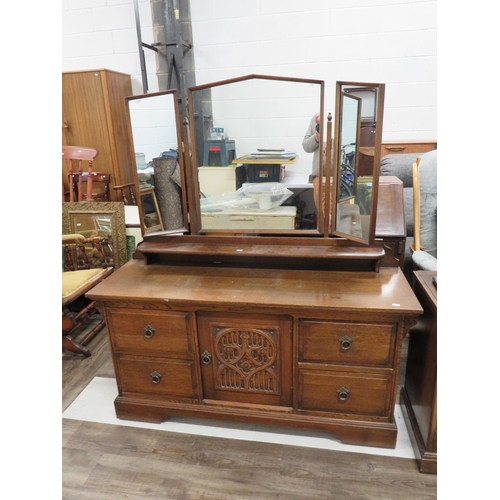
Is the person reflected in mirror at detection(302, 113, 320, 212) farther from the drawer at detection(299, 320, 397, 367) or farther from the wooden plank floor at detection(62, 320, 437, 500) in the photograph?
the wooden plank floor at detection(62, 320, 437, 500)

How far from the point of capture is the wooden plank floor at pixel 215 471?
1.29 metres

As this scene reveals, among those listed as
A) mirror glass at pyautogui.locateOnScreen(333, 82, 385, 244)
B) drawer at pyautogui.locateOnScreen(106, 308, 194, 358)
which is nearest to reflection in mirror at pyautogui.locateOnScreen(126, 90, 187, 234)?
drawer at pyautogui.locateOnScreen(106, 308, 194, 358)

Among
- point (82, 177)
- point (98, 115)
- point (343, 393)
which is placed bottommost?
point (343, 393)

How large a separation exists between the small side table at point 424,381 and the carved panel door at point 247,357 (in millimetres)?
478

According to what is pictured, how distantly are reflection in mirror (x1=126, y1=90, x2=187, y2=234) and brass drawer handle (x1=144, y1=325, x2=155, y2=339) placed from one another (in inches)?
16.8

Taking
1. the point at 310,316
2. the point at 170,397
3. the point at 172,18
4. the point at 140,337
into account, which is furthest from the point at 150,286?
the point at 172,18

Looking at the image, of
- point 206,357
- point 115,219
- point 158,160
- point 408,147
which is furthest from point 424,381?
point 408,147

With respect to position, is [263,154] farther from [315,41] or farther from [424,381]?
[315,41]

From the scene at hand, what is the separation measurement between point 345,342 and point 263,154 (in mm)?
760

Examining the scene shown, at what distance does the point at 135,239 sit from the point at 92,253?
0.29m

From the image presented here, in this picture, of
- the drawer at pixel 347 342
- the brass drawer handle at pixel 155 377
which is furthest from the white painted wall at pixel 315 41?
the brass drawer handle at pixel 155 377

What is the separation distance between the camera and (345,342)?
133cm

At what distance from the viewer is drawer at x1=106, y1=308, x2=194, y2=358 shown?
1.43 meters

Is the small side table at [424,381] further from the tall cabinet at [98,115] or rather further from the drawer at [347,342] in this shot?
the tall cabinet at [98,115]
